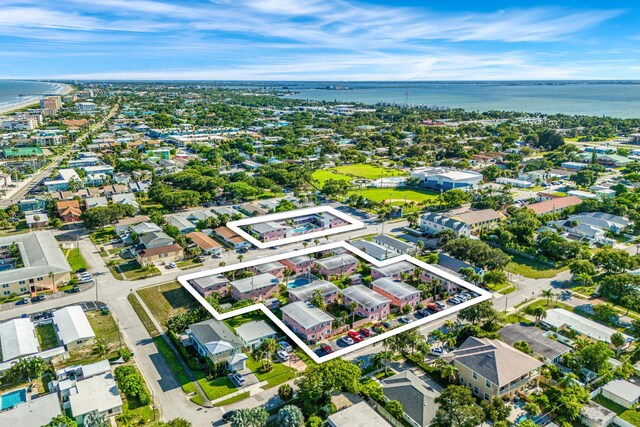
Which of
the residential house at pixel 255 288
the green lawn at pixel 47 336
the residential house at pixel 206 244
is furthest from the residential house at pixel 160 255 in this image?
the green lawn at pixel 47 336

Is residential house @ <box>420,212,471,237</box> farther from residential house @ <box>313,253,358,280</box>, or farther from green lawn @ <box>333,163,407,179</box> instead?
green lawn @ <box>333,163,407,179</box>

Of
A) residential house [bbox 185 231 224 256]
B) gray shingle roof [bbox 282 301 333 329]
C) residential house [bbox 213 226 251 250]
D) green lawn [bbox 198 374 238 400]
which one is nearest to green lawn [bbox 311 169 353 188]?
residential house [bbox 213 226 251 250]

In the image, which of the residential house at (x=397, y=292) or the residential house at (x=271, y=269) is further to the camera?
the residential house at (x=271, y=269)

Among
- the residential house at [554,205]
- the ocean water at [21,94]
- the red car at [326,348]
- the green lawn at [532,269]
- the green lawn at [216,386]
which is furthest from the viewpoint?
the ocean water at [21,94]

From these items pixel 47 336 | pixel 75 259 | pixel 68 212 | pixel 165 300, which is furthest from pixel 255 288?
pixel 68 212

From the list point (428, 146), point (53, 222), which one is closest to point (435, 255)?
point (53, 222)

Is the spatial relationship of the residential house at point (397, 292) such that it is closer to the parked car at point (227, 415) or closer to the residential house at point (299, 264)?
the residential house at point (299, 264)
